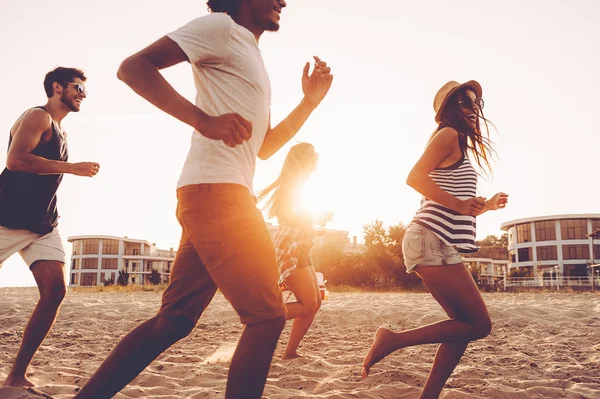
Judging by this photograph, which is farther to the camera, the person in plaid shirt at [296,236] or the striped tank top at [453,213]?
the person in plaid shirt at [296,236]

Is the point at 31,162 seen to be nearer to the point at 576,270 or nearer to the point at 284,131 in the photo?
the point at 284,131

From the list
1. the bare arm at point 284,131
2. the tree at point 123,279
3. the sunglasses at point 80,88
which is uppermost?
the sunglasses at point 80,88

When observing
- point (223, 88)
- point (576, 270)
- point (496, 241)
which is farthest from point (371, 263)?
point (496, 241)

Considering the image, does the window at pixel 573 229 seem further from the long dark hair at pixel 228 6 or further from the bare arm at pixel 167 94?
the bare arm at pixel 167 94

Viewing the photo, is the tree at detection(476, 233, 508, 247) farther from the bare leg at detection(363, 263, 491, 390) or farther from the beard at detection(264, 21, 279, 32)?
the beard at detection(264, 21, 279, 32)

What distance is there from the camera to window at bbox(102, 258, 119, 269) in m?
79.2

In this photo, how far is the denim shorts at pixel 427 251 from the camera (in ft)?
10.1

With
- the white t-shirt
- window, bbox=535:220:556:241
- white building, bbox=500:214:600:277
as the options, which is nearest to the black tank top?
the white t-shirt

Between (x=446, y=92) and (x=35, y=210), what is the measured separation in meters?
2.89

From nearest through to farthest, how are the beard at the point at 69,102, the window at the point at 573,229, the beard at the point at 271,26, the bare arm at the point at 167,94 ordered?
the bare arm at the point at 167,94 → the beard at the point at 271,26 → the beard at the point at 69,102 → the window at the point at 573,229

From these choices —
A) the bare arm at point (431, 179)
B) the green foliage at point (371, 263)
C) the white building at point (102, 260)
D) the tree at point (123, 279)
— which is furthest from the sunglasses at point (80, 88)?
the white building at point (102, 260)

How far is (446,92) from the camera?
136 inches

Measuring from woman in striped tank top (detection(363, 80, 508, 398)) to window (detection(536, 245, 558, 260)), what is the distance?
62764 millimetres

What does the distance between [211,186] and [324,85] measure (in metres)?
0.91
